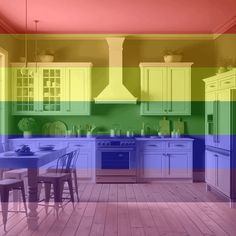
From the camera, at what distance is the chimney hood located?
816 cm

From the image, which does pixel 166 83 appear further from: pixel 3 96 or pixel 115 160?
pixel 3 96

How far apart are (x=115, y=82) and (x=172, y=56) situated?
4.20 ft

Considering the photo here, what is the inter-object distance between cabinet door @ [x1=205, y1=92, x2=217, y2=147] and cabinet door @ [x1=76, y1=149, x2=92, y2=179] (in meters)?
2.33

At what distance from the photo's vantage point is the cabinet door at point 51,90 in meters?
8.20

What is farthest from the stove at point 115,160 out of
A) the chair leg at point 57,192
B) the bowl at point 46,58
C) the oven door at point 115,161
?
the chair leg at point 57,192

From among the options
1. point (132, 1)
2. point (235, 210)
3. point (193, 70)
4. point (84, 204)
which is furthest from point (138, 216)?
Answer: point (193, 70)

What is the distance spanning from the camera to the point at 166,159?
26.1ft

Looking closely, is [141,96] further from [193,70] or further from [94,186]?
[94,186]

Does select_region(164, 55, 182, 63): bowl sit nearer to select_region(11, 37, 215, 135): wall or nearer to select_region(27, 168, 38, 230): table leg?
select_region(11, 37, 215, 135): wall

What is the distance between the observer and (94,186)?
760cm

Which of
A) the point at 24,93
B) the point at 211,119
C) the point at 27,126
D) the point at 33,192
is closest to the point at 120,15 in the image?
the point at 211,119

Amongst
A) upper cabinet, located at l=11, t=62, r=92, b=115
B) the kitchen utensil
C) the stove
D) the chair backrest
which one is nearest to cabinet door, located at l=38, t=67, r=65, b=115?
upper cabinet, located at l=11, t=62, r=92, b=115

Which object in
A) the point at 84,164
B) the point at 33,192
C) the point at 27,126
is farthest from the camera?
the point at 27,126

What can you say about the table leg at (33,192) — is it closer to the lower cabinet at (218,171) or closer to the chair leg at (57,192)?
the chair leg at (57,192)
